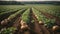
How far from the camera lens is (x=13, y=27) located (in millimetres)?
1385

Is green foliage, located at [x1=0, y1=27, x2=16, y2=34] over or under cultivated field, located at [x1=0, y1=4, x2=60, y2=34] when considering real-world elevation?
under

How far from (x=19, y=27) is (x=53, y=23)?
374mm

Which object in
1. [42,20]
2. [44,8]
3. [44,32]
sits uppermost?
[44,8]

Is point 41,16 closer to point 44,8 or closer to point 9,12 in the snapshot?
point 44,8

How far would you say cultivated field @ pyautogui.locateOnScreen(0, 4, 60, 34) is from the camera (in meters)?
1.37

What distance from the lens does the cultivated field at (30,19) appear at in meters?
1.37

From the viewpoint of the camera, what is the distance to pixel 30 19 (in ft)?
4.70

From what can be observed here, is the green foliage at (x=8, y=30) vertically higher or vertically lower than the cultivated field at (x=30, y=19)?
lower

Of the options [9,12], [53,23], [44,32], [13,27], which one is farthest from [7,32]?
[53,23]

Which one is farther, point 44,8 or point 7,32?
point 44,8

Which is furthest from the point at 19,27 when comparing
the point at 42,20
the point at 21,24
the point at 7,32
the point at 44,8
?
the point at 44,8

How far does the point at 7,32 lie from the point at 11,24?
0.11 metres

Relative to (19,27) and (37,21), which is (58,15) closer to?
(37,21)

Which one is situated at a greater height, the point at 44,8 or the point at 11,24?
the point at 44,8
